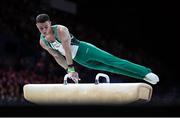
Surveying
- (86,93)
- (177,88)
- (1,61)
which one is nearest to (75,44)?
(86,93)

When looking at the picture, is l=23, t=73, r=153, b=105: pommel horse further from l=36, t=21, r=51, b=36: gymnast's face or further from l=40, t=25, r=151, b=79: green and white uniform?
l=36, t=21, r=51, b=36: gymnast's face

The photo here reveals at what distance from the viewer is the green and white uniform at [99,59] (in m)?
5.75

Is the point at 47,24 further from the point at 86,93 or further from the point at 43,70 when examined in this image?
the point at 43,70

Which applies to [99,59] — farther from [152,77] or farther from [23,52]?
[23,52]

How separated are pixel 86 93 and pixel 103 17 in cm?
637

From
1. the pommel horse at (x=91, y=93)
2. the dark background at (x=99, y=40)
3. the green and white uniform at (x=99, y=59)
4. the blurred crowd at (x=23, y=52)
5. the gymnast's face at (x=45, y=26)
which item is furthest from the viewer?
the dark background at (x=99, y=40)

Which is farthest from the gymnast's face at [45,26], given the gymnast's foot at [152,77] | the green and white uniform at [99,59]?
the gymnast's foot at [152,77]

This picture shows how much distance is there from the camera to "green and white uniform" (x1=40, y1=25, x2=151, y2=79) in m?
5.75

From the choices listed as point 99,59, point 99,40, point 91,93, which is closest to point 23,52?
point 99,40

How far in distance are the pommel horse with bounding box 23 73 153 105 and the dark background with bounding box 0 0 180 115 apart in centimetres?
215

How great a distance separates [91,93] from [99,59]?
537 mm

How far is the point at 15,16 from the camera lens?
10.2 m

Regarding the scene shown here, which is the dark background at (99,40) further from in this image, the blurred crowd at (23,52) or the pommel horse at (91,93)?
the pommel horse at (91,93)

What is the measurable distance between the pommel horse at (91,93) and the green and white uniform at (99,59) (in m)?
0.27
